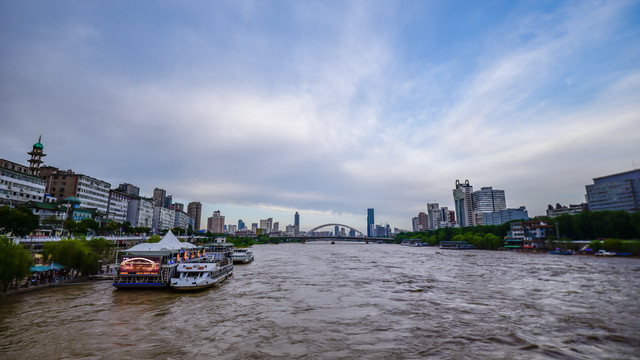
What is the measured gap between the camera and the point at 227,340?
1931 cm

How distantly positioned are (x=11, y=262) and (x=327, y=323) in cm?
2717

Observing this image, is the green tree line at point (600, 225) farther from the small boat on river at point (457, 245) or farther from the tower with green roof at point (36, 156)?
the tower with green roof at point (36, 156)

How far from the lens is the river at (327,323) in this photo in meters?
17.4

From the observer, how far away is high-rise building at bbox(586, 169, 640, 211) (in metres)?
150

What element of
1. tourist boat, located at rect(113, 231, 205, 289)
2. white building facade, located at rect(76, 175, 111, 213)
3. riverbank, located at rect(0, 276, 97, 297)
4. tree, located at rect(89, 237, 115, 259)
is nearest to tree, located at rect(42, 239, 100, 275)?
riverbank, located at rect(0, 276, 97, 297)

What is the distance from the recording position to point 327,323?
75.3ft

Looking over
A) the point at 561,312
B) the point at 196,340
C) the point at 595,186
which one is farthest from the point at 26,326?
the point at 595,186

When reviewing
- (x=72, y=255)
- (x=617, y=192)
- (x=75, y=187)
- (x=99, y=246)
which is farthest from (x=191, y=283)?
(x=617, y=192)

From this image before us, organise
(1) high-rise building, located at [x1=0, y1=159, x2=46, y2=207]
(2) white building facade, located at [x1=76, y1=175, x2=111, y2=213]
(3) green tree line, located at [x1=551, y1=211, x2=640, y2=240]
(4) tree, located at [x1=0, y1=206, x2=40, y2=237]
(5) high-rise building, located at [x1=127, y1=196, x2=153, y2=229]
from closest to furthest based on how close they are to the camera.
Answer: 1. (4) tree, located at [x1=0, y1=206, x2=40, y2=237]
2. (1) high-rise building, located at [x1=0, y1=159, x2=46, y2=207]
3. (3) green tree line, located at [x1=551, y1=211, x2=640, y2=240]
4. (2) white building facade, located at [x1=76, y1=175, x2=111, y2=213]
5. (5) high-rise building, located at [x1=127, y1=196, x2=153, y2=229]

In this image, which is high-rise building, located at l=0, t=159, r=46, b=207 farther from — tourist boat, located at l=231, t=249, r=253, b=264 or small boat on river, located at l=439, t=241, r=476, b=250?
small boat on river, located at l=439, t=241, r=476, b=250

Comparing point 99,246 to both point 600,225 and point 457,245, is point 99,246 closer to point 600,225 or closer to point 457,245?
point 600,225

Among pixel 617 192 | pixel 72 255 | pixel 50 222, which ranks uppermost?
pixel 617 192

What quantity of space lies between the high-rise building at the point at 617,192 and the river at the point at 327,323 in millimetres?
157637

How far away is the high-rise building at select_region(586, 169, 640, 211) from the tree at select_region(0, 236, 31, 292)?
208m
